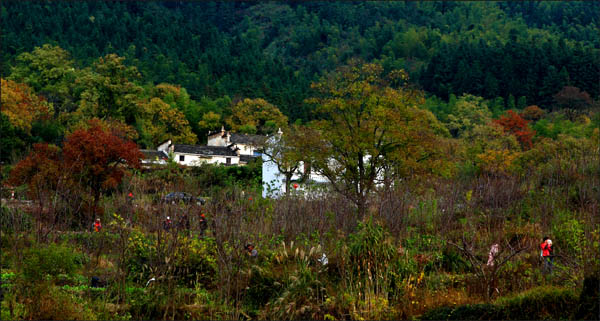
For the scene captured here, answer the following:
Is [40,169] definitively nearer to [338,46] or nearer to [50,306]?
[50,306]

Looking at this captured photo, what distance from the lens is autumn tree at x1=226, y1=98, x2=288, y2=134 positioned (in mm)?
70250

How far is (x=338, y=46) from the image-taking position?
162625 mm

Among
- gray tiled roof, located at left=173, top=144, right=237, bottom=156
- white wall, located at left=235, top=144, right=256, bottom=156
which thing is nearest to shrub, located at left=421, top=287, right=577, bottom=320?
gray tiled roof, located at left=173, top=144, right=237, bottom=156

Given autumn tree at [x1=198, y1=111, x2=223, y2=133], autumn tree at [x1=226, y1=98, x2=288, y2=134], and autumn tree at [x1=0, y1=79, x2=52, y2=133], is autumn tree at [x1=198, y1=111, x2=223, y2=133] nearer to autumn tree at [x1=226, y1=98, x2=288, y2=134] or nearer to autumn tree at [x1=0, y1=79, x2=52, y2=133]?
autumn tree at [x1=226, y1=98, x2=288, y2=134]

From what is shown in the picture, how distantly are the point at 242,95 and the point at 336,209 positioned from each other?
66.2 m

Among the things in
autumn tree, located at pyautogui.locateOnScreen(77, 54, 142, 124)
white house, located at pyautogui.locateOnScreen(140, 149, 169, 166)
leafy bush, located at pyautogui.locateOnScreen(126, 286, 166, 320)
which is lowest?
leafy bush, located at pyautogui.locateOnScreen(126, 286, 166, 320)

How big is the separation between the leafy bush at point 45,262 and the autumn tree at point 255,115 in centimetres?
5594

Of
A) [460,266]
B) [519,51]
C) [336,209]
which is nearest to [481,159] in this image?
[336,209]

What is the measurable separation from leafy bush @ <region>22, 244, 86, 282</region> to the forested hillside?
65052 mm

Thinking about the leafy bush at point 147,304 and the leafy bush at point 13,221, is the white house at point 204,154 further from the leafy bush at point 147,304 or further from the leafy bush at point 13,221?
the leafy bush at point 147,304

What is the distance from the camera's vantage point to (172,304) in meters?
12.1

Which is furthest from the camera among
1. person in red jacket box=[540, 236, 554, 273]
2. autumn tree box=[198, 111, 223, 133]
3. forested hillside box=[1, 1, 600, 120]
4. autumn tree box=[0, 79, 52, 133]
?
forested hillside box=[1, 1, 600, 120]

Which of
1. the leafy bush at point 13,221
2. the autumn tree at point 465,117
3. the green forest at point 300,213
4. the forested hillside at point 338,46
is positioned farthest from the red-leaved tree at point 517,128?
the leafy bush at point 13,221

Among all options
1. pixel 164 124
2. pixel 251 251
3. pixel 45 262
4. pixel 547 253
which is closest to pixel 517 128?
pixel 164 124
